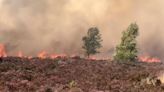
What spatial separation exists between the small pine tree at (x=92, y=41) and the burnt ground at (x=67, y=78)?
51917mm

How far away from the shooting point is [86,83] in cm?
2842

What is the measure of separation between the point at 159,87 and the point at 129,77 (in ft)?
16.8

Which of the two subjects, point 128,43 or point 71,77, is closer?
point 71,77

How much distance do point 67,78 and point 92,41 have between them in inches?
2415

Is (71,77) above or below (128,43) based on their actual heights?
below

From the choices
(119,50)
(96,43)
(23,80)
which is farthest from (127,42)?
(23,80)

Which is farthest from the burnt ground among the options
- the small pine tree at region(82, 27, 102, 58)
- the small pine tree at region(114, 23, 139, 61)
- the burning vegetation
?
the small pine tree at region(82, 27, 102, 58)

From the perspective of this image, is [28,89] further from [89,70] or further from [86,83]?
[89,70]

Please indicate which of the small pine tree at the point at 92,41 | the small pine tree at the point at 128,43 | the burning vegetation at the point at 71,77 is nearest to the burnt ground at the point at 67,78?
the burning vegetation at the point at 71,77

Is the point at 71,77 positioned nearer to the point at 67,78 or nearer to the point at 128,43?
the point at 67,78

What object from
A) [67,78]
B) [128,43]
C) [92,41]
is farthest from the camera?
[92,41]

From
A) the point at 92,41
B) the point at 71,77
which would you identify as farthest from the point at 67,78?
the point at 92,41

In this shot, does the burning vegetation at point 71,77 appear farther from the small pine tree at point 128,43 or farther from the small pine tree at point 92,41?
the small pine tree at point 92,41

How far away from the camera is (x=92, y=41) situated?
91375 millimetres
